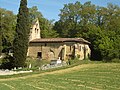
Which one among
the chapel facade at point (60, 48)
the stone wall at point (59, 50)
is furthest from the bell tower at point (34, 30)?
the stone wall at point (59, 50)

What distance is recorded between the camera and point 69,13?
88062 mm

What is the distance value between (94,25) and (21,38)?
110ft

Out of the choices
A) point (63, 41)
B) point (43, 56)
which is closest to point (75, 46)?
point (63, 41)

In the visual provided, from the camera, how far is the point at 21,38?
50406mm

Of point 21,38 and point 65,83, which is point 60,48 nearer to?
point 21,38

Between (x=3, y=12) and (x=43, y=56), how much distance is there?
68.5ft

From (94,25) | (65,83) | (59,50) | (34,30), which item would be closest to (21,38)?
(59,50)

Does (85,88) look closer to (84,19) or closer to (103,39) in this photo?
(103,39)

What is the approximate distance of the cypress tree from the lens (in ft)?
158

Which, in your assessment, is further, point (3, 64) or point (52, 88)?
point (3, 64)

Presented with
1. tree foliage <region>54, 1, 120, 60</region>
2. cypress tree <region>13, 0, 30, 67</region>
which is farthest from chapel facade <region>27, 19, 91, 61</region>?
cypress tree <region>13, 0, 30, 67</region>

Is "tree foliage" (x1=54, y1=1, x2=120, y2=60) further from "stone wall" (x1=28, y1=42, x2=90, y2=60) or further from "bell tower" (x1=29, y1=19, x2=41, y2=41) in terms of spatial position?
"bell tower" (x1=29, y1=19, x2=41, y2=41)

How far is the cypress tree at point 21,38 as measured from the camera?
158 ft

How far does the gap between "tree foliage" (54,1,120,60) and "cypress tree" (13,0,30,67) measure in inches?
740
